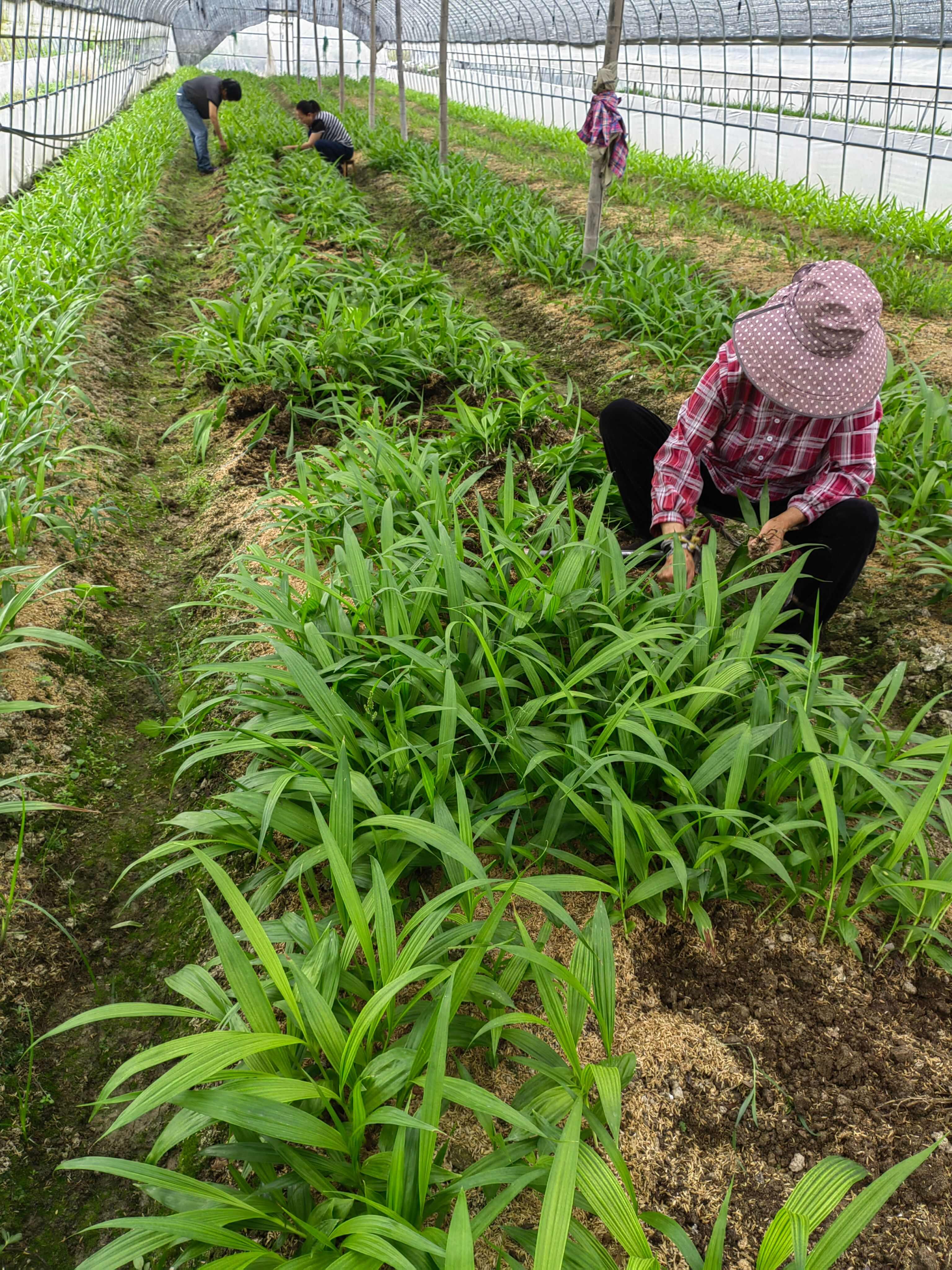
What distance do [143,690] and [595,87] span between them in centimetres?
433

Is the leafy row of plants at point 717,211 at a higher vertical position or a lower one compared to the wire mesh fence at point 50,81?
lower

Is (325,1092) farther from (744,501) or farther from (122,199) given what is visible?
(122,199)

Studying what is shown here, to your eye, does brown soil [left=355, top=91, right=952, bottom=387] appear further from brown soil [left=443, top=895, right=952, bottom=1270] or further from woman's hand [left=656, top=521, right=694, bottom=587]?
brown soil [left=443, top=895, right=952, bottom=1270]

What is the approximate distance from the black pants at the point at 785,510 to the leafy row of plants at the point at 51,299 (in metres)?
1.79

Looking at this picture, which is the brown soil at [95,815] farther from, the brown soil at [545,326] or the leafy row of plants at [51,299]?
the brown soil at [545,326]

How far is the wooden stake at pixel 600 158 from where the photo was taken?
14.5 ft

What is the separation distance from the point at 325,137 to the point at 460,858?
30.3 ft

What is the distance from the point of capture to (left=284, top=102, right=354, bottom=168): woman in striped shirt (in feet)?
27.4

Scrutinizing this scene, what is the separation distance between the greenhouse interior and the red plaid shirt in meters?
0.01

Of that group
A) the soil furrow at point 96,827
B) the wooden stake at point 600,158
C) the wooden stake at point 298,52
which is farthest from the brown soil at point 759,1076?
the wooden stake at point 298,52

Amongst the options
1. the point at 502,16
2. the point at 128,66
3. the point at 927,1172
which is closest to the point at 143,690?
the point at 927,1172

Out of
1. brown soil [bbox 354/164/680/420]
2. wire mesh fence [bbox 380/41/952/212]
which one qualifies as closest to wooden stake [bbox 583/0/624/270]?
brown soil [bbox 354/164/680/420]

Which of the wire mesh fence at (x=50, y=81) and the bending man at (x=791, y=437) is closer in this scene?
the bending man at (x=791, y=437)

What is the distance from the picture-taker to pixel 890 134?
7.42 metres
